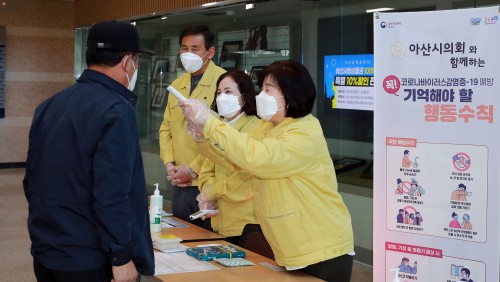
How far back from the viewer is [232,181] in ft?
13.5

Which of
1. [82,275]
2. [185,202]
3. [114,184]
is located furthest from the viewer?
[185,202]

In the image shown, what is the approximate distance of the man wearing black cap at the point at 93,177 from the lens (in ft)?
8.64

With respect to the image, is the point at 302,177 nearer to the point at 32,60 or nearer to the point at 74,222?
the point at 74,222

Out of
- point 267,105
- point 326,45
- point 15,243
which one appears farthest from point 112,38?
point 15,243

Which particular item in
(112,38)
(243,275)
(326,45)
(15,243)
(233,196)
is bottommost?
(15,243)

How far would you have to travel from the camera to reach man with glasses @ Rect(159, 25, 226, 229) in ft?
16.0

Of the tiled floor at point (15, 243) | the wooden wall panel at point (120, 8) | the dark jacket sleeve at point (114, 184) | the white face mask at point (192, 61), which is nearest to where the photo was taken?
the dark jacket sleeve at point (114, 184)

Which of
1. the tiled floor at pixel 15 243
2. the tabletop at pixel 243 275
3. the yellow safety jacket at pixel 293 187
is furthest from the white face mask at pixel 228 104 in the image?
the tiled floor at pixel 15 243

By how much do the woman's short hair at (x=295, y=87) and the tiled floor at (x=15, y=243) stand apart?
10.4ft

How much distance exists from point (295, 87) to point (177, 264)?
1032 mm

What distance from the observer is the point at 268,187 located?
328 centimetres

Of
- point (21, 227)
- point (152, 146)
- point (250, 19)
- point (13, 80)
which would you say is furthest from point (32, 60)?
point (250, 19)

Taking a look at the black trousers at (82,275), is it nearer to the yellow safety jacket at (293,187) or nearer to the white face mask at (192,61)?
the yellow safety jacket at (293,187)

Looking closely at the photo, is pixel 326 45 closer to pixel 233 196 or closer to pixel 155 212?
pixel 233 196
